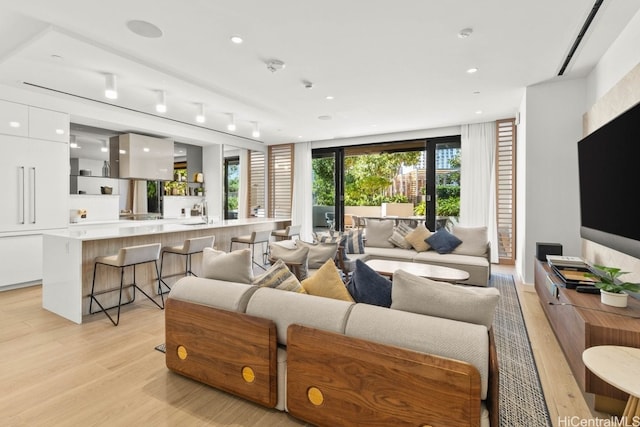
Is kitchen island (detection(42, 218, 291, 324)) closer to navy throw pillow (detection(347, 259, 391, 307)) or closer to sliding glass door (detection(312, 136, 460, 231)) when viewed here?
navy throw pillow (detection(347, 259, 391, 307))

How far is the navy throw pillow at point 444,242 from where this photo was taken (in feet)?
16.2

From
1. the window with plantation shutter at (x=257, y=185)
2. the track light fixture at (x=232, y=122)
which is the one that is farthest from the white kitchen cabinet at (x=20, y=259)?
the window with plantation shutter at (x=257, y=185)

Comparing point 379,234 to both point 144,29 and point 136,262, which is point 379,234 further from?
point 144,29

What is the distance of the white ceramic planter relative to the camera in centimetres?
209

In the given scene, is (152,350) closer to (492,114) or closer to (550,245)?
(550,245)

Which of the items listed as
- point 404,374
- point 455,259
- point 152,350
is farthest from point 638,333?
point 152,350

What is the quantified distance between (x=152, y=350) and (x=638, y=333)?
3.19m

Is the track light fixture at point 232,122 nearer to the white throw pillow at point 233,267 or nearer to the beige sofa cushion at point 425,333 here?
the white throw pillow at point 233,267

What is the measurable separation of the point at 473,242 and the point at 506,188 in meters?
1.76

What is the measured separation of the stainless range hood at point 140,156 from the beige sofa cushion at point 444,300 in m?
5.62

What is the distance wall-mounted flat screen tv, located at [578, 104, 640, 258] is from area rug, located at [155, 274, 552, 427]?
1.01m

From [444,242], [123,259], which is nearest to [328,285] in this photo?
[123,259]

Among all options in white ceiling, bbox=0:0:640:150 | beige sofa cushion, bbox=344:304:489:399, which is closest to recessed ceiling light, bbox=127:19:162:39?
white ceiling, bbox=0:0:640:150

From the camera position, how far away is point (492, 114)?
5.61 m
